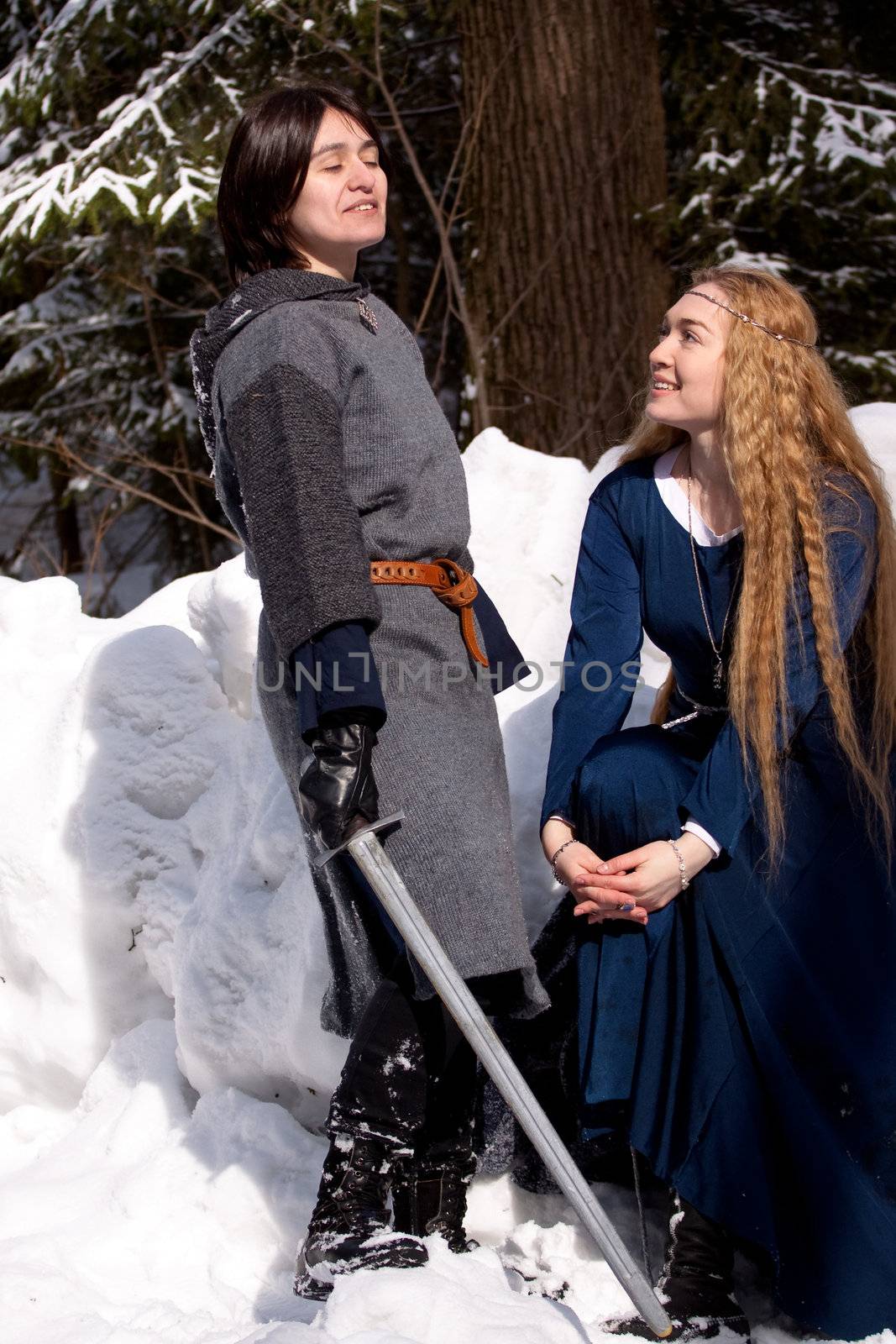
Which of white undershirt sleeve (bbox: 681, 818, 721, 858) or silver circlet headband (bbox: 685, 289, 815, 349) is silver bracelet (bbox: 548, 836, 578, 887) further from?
silver circlet headband (bbox: 685, 289, 815, 349)

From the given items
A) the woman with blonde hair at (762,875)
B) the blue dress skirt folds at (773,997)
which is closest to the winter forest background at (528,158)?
the woman with blonde hair at (762,875)

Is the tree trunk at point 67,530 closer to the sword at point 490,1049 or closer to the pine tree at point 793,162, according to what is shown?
the pine tree at point 793,162

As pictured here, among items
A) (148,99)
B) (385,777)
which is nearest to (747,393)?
(385,777)

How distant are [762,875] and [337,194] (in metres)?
1.22

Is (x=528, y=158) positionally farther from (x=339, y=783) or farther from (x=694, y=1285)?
(x=694, y=1285)

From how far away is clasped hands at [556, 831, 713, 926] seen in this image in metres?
1.98

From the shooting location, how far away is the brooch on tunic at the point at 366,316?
2.00 metres

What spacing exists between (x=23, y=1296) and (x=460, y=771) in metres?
1.11

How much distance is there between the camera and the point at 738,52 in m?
5.37

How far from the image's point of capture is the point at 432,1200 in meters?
2.08

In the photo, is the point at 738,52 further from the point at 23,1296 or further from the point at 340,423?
the point at 23,1296

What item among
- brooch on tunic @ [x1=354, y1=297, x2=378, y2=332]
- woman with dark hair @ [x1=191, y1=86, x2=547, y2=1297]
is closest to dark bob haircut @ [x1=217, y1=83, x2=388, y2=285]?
woman with dark hair @ [x1=191, y1=86, x2=547, y2=1297]

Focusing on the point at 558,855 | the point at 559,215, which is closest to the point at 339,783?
the point at 558,855

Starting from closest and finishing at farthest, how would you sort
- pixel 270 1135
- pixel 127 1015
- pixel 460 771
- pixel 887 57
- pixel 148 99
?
pixel 460 771
pixel 270 1135
pixel 127 1015
pixel 148 99
pixel 887 57
